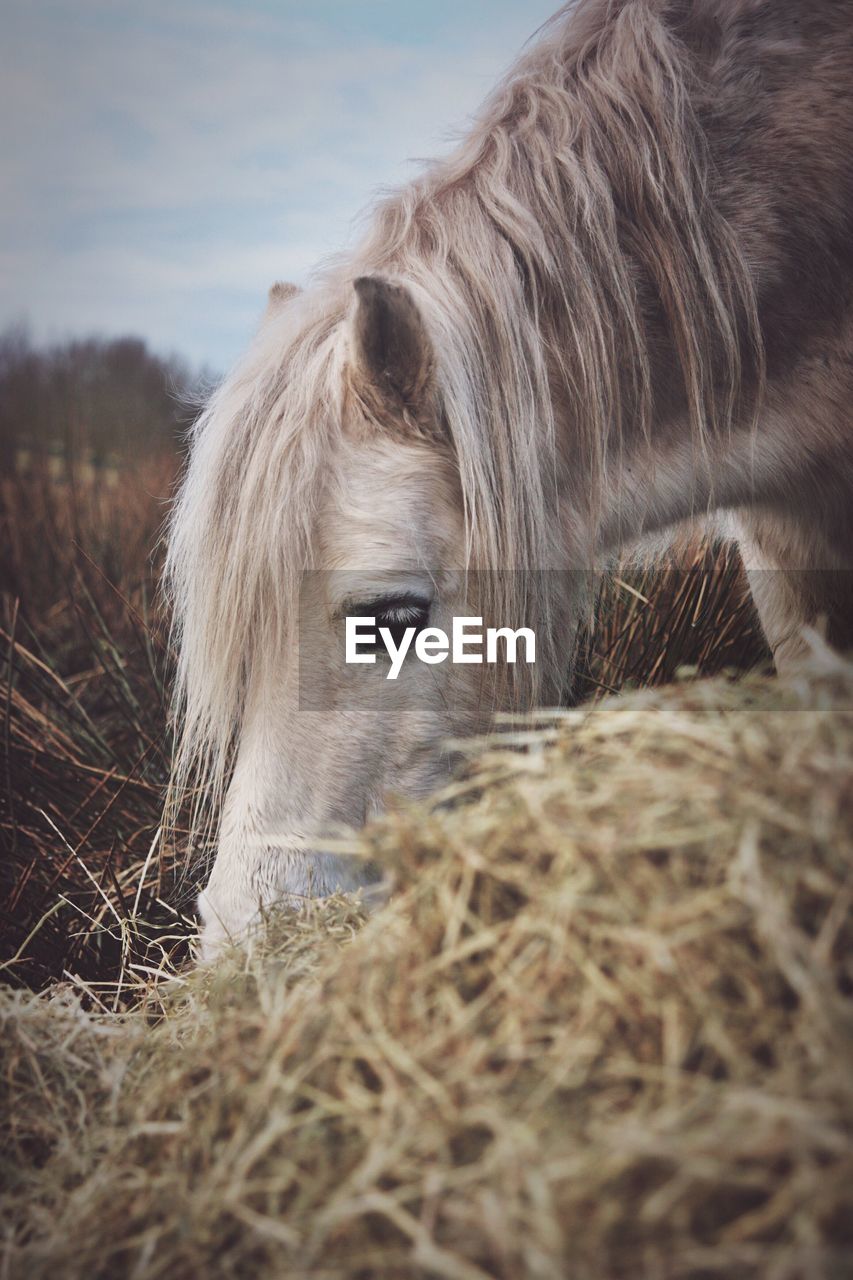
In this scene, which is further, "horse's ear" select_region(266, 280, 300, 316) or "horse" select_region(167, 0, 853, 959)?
"horse's ear" select_region(266, 280, 300, 316)

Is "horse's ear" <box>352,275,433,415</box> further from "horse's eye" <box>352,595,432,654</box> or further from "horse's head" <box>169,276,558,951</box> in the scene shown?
"horse's eye" <box>352,595,432,654</box>

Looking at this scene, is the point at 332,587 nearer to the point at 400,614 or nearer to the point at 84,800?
the point at 400,614

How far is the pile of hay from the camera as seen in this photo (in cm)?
47

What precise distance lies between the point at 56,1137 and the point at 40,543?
3.12 metres

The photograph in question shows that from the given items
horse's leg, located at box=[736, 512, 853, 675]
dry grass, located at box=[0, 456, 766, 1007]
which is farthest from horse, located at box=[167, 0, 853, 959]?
dry grass, located at box=[0, 456, 766, 1007]

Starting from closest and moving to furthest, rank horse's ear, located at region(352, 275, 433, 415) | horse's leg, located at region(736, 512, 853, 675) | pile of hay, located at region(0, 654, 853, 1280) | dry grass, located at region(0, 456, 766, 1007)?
pile of hay, located at region(0, 654, 853, 1280), horse's ear, located at region(352, 275, 433, 415), dry grass, located at region(0, 456, 766, 1007), horse's leg, located at region(736, 512, 853, 675)

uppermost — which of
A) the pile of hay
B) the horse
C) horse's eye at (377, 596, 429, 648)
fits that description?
the horse

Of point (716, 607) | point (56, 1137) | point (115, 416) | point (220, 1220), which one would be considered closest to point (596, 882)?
point (220, 1220)

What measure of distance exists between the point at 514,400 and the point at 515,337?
92 mm

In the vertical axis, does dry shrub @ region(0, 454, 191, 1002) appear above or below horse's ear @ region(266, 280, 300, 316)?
below

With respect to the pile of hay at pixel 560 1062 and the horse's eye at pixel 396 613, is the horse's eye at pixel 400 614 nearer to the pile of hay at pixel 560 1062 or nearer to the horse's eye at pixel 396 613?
the horse's eye at pixel 396 613

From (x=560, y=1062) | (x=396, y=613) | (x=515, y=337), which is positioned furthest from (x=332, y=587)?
(x=560, y=1062)

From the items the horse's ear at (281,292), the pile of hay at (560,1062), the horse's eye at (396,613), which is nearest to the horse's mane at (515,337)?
the horse's eye at (396,613)

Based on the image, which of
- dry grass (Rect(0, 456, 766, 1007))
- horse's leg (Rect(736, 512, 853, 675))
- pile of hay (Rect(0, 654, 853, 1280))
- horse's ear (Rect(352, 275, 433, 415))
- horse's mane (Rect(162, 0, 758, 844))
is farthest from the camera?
horse's leg (Rect(736, 512, 853, 675))
